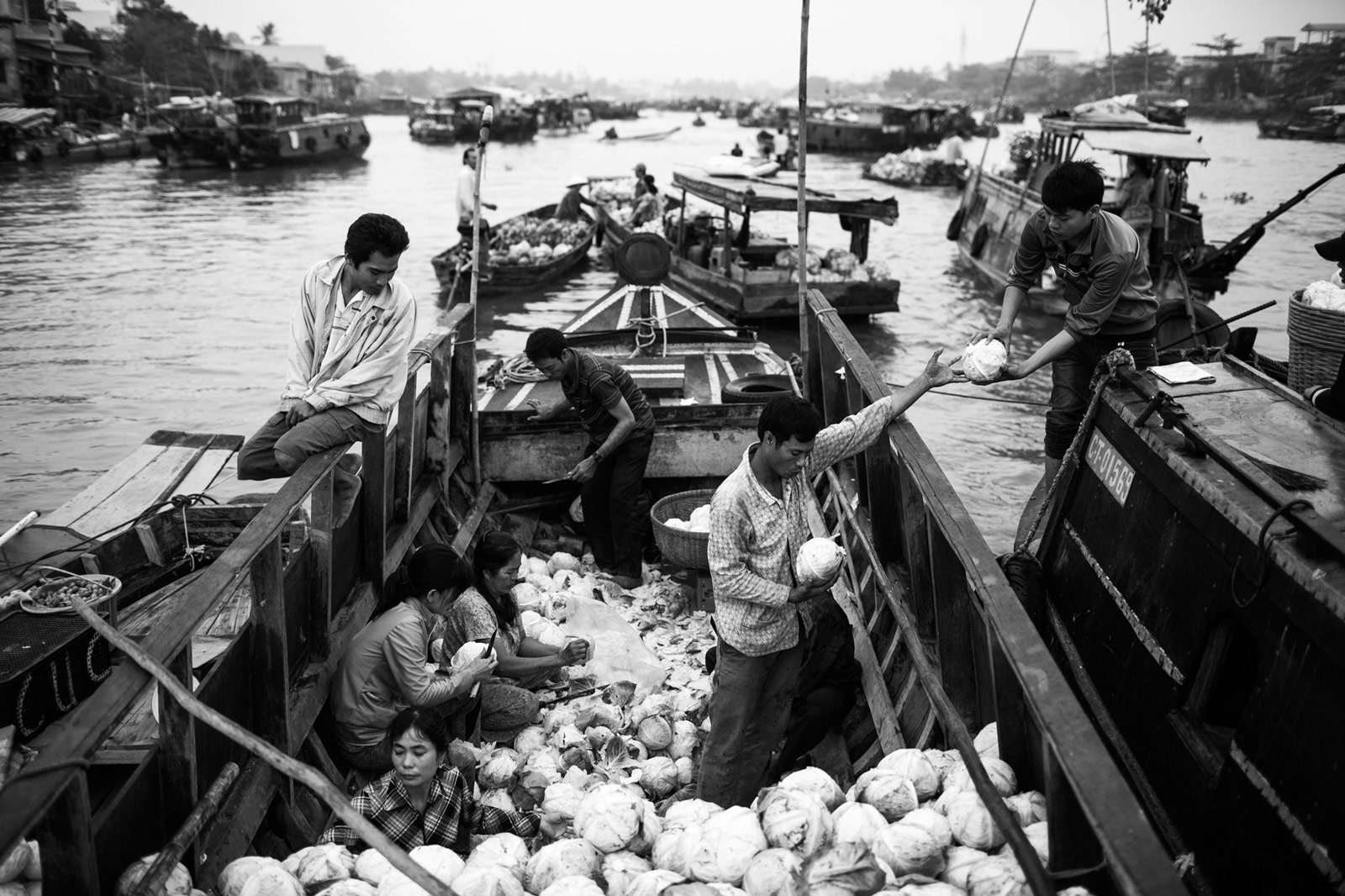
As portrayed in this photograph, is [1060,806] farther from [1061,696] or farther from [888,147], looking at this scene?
[888,147]

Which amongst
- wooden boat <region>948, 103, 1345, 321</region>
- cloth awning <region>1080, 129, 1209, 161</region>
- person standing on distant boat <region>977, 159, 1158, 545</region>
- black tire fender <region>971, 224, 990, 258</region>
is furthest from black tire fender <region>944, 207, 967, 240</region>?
person standing on distant boat <region>977, 159, 1158, 545</region>

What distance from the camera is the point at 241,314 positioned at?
1673 cm

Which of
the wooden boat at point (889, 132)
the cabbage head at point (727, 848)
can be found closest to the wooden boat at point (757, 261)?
the cabbage head at point (727, 848)

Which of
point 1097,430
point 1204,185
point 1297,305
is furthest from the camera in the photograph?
point 1204,185

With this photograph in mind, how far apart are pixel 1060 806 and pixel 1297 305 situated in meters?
3.41

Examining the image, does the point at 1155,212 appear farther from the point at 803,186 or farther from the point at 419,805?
the point at 419,805

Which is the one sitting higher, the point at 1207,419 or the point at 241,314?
the point at 1207,419

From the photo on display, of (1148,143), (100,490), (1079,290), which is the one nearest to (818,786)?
(1079,290)

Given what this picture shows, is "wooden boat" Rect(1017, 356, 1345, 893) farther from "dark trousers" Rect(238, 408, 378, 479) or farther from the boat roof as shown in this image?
the boat roof

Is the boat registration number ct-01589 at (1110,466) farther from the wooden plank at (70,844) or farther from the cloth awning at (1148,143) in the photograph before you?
the cloth awning at (1148,143)

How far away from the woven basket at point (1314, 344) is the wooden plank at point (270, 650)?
430 centimetres

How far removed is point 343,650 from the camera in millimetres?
3877

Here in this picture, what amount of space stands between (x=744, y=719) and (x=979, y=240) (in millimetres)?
16881

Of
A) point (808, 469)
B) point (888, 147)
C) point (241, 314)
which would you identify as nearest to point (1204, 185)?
point (888, 147)
